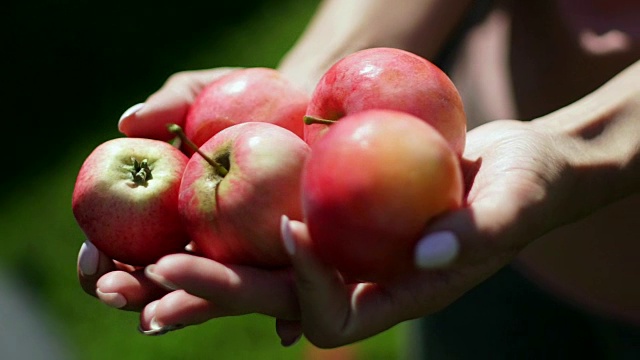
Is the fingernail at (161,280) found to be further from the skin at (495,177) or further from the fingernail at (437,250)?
the fingernail at (437,250)

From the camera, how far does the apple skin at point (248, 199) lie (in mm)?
1399

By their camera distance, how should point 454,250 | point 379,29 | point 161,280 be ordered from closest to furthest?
point 454,250, point 161,280, point 379,29

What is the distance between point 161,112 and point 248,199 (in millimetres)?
424

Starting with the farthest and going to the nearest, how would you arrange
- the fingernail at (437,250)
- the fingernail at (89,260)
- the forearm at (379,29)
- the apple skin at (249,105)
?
the forearm at (379,29) → the apple skin at (249,105) → the fingernail at (89,260) → the fingernail at (437,250)

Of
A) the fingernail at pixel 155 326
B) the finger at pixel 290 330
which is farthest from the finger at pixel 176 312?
the finger at pixel 290 330

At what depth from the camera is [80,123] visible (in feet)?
12.8

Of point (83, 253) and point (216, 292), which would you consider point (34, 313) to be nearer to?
point (83, 253)

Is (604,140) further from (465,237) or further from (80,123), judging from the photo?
(80,123)

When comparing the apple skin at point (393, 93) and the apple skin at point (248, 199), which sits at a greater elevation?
the apple skin at point (393, 93)

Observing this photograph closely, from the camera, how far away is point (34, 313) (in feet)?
9.94

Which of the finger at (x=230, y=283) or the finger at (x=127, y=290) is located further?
the finger at (x=127, y=290)

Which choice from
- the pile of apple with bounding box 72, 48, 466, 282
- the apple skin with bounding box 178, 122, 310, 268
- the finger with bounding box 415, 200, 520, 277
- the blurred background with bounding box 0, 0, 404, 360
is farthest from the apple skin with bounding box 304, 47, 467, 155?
the blurred background with bounding box 0, 0, 404, 360

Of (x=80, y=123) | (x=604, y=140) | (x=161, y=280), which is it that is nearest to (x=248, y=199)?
(x=161, y=280)

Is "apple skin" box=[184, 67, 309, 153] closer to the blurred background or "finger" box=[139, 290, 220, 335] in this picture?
"finger" box=[139, 290, 220, 335]
